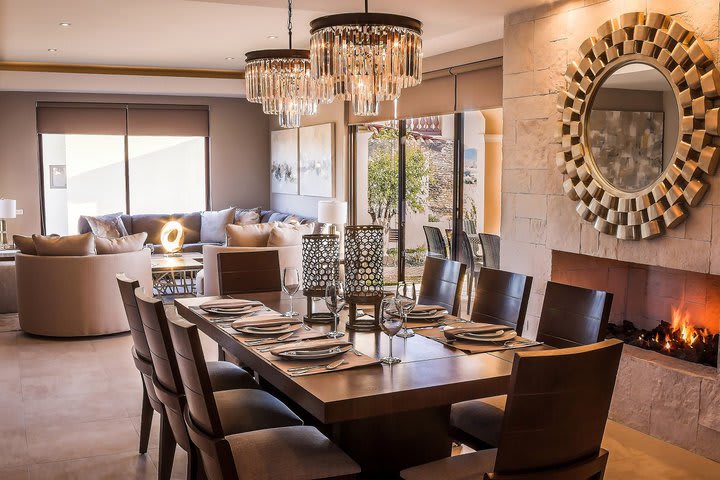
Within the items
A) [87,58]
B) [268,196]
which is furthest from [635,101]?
[268,196]

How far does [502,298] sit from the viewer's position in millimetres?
3648

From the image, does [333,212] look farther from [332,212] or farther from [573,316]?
[573,316]

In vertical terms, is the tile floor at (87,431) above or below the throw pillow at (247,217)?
below

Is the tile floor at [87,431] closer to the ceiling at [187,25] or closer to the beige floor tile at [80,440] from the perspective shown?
the beige floor tile at [80,440]

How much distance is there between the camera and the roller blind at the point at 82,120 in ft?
33.6

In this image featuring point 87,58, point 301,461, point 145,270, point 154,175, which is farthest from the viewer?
point 154,175

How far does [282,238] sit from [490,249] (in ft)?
6.16

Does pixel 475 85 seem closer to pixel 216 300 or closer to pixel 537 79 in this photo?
pixel 537 79

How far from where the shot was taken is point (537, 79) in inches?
191

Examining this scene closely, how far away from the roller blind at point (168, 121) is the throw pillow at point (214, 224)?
128 cm

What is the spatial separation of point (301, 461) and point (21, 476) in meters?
1.78

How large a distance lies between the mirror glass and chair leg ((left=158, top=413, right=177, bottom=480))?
8.89 ft

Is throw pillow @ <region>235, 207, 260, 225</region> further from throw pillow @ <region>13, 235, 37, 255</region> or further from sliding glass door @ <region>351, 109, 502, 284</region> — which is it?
throw pillow @ <region>13, 235, 37, 255</region>

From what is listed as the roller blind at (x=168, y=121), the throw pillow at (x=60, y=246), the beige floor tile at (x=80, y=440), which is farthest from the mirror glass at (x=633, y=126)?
the roller blind at (x=168, y=121)
